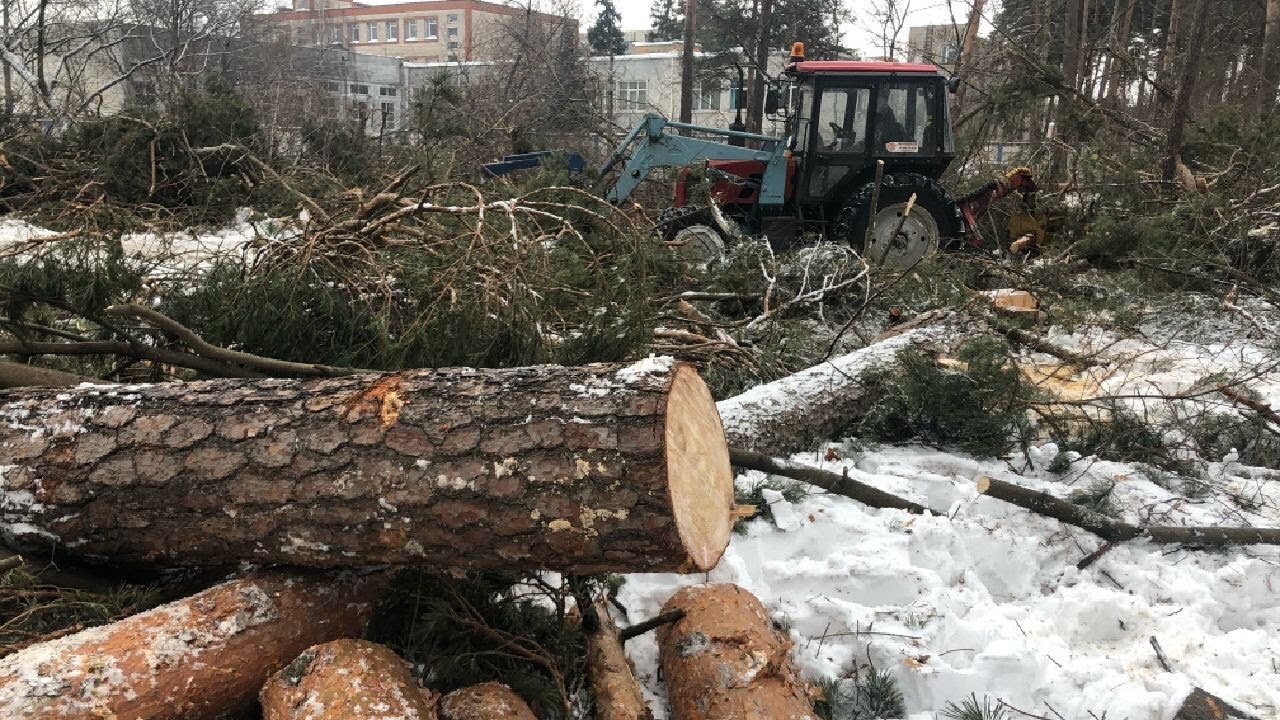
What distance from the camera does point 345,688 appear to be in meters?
1.96

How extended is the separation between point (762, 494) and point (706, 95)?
76.7 feet

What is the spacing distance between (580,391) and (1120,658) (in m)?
1.95

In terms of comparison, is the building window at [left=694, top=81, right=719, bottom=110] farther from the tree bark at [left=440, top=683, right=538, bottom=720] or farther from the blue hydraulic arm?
the tree bark at [left=440, top=683, right=538, bottom=720]

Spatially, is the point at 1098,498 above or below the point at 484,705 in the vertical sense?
below

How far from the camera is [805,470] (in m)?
3.71

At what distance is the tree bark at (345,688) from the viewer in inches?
75.6

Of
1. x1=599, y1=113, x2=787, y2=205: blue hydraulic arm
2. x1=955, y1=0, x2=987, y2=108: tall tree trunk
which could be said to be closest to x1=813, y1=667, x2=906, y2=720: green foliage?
x1=599, y1=113, x2=787, y2=205: blue hydraulic arm

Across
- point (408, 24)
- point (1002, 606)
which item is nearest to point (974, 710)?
point (1002, 606)

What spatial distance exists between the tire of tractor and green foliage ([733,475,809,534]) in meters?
5.05

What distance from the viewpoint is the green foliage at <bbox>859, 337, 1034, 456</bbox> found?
4293mm

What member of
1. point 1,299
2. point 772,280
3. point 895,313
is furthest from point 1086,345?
point 1,299

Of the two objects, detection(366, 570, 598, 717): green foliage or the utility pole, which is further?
the utility pole

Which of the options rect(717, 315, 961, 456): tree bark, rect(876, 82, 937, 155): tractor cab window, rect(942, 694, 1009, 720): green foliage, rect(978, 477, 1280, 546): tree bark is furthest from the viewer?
rect(876, 82, 937, 155): tractor cab window

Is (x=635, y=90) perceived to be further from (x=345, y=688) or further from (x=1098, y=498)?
(x=345, y=688)
